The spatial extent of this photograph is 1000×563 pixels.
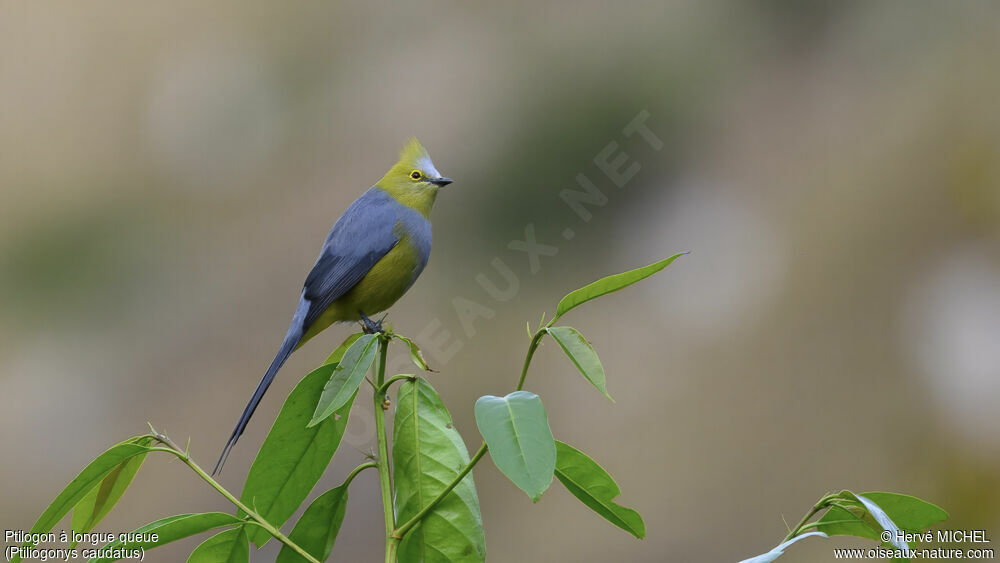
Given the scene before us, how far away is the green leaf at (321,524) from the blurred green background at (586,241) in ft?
14.0

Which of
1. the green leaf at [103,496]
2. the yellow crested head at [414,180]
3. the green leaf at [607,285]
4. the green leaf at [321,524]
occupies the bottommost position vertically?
the green leaf at [321,524]

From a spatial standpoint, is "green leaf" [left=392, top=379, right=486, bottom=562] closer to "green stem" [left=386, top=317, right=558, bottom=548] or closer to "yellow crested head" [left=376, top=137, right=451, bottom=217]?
"green stem" [left=386, top=317, right=558, bottom=548]

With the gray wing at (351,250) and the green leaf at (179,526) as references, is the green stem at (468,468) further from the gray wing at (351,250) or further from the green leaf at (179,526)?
the gray wing at (351,250)

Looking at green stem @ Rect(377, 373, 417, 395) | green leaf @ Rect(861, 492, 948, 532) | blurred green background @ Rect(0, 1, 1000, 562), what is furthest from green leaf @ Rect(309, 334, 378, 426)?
blurred green background @ Rect(0, 1, 1000, 562)

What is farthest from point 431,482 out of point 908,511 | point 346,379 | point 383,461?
point 908,511

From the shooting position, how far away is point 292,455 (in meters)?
1.48

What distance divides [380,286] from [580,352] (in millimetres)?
1277

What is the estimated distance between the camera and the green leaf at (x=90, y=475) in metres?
1.32

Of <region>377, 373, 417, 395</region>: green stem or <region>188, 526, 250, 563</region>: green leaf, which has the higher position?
<region>377, 373, 417, 395</region>: green stem

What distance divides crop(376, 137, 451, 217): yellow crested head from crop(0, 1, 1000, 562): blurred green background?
336 cm

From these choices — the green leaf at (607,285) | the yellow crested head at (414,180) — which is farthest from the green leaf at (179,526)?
the yellow crested head at (414,180)

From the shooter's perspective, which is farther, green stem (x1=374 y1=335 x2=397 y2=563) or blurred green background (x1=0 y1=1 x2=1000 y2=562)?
blurred green background (x1=0 y1=1 x2=1000 y2=562)

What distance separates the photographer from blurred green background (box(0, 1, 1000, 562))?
5852 millimetres

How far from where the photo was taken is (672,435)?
236 inches
